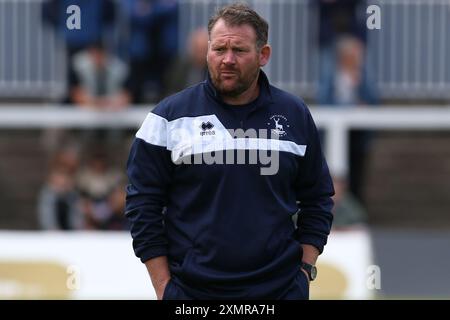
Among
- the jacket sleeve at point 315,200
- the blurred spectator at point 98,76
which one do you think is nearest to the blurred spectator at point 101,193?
the blurred spectator at point 98,76

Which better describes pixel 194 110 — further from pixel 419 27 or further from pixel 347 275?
pixel 419 27

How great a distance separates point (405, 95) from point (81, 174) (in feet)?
10.4

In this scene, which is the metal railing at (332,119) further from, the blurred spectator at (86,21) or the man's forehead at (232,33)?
the man's forehead at (232,33)

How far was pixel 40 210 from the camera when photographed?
10.3 m

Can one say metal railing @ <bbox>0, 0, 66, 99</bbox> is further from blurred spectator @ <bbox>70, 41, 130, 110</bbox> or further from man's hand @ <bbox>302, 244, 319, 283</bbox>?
man's hand @ <bbox>302, 244, 319, 283</bbox>

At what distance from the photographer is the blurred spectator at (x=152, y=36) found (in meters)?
10.0

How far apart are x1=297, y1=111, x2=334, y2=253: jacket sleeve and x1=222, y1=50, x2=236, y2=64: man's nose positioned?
1.56ft

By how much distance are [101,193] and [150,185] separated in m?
5.41

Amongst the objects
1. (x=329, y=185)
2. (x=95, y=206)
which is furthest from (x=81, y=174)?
(x=329, y=185)

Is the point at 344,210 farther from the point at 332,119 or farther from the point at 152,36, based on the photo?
the point at 152,36

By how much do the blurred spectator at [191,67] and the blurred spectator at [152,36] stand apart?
0.08 m

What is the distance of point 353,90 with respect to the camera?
10227 mm
